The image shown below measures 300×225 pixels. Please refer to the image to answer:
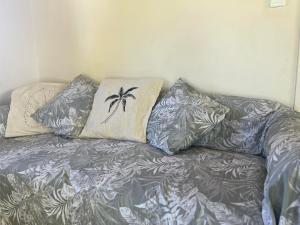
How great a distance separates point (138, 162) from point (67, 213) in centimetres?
42

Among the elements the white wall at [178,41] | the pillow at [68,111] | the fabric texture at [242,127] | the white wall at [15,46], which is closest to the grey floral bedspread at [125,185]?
the fabric texture at [242,127]

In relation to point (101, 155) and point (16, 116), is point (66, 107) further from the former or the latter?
point (101, 155)

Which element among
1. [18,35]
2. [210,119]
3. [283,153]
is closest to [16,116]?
[18,35]

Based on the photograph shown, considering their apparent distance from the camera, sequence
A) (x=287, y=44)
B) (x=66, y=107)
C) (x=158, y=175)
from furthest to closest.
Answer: (x=66, y=107) → (x=287, y=44) → (x=158, y=175)

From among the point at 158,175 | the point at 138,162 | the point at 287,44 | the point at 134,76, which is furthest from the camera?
the point at 134,76

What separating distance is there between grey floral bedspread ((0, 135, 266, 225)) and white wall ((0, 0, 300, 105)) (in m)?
0.51

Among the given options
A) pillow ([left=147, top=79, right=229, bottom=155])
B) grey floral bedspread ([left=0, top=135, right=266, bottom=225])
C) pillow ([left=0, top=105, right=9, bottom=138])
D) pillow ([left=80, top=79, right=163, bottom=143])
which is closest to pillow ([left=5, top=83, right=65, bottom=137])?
pillow ([left=0, top=105, right=9, bottom=138])

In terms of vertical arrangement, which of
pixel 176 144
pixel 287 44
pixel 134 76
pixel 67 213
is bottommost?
pixel 67 213

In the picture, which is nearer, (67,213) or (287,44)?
(67,213)

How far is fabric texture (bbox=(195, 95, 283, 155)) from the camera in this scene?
1749 millimetres

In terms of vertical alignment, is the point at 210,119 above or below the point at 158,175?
above

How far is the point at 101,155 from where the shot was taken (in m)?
1.78

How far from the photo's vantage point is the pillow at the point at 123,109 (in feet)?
6.54

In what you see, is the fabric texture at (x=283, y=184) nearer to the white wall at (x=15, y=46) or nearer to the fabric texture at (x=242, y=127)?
the fabric texture at (x=242, y=127)
